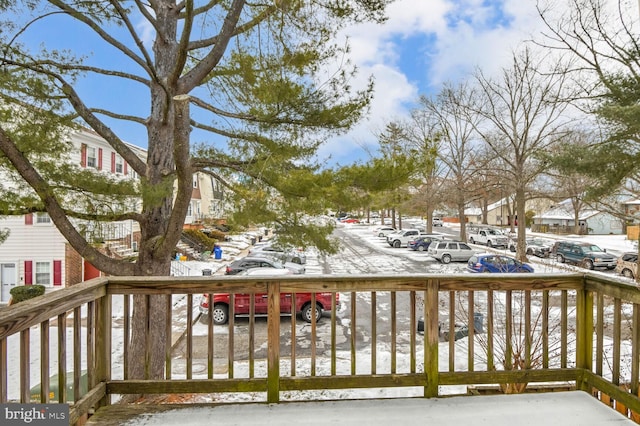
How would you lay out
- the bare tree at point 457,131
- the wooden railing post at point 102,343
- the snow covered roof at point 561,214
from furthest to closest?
the snow covered roof at point 561,214 → the bare tree at point 457,131 → the wooden railing post at point 102,343

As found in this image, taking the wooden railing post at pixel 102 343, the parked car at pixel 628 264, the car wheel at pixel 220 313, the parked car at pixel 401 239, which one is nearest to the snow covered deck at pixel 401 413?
the wooden railing post at pixel 102 343

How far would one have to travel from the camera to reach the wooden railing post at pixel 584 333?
8.11ft

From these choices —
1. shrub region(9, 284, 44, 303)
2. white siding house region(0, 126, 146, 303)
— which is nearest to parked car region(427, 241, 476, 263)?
white siding house region(0, 126, 146, 303)

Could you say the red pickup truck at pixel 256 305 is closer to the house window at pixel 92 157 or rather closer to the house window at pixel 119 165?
the house window at pixel 92 157

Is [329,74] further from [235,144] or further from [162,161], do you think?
[162,161]

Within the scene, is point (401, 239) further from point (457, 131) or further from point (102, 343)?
point (102, 343)

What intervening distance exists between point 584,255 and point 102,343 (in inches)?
735

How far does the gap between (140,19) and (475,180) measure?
20.6 m

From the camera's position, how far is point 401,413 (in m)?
2.17

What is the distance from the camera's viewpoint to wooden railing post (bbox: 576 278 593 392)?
2473 mm

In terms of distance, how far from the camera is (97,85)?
5656 mm

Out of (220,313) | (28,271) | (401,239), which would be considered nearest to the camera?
(220,313)

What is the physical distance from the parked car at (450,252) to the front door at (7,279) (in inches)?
670

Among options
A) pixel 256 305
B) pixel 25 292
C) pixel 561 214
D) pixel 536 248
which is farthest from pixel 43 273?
pixel 561 214
